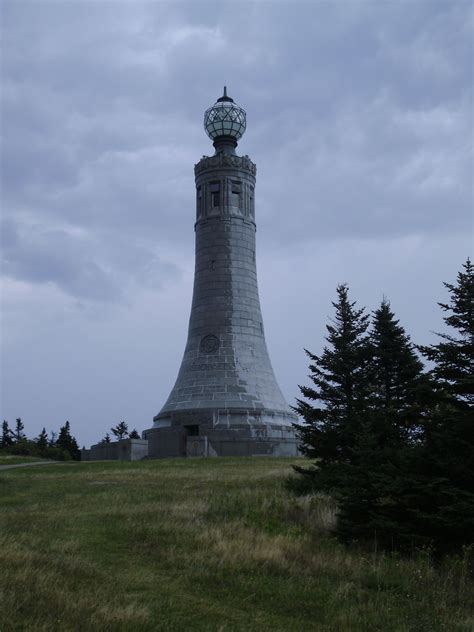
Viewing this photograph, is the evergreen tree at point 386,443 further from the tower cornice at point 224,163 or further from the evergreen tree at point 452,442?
the tower cornice at point 224,163

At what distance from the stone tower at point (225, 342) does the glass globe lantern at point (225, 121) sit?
82 millimetres

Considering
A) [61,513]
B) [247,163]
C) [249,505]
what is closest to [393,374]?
[249,505]

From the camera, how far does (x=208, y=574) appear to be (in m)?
11.2

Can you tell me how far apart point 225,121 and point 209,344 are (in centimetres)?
1941

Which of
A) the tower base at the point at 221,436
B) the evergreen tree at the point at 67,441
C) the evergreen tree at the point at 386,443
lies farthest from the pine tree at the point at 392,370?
the evergreen tree at the point at 67,441

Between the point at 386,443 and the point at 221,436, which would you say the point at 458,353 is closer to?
the point at 386,443

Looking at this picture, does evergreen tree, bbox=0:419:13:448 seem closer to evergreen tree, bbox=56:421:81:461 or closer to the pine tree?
evergreen tree, bbox=56:421:81:461

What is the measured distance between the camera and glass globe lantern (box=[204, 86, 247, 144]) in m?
56.3

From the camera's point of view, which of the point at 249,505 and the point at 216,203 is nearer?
the point at 249,505

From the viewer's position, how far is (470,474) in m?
13.4

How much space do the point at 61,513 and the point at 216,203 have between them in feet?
130

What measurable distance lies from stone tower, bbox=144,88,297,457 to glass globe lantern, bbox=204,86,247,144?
3.2 inches

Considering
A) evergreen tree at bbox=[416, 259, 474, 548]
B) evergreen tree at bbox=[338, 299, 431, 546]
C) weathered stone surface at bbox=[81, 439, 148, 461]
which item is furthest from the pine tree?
weathered stone surface at bbox=[81, 439, 148, 461]

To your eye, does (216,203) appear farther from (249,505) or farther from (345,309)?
(249,505)
